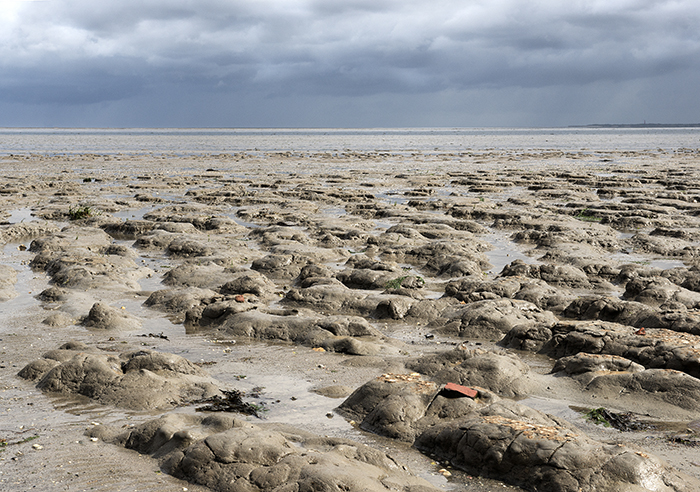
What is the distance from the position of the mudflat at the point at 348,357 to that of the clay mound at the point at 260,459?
20 millimetres

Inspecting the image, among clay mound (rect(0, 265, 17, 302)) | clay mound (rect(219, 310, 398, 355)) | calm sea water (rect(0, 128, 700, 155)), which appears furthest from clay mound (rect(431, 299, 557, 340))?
calm sea water (rect(0, 128, 700, 155))

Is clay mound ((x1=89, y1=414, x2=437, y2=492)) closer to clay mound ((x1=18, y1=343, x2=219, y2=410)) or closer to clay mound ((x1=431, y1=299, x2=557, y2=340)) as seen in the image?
clay mound ((x1=18, y1=343, x2=219, y2=410))

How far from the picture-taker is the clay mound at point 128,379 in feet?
22.3

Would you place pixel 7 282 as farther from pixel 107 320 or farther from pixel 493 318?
pixel 493 318

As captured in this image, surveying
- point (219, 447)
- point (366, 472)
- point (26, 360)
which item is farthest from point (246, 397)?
point (26, 360)

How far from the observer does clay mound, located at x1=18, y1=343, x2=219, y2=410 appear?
6.80 metres

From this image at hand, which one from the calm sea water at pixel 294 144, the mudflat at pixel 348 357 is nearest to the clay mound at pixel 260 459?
the mudflat at pixel 348 357

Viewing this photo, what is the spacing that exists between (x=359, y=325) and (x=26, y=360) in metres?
4.25

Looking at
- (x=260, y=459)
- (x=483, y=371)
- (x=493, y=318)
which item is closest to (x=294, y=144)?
(x=493, y=318)

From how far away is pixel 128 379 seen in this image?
6.99 m

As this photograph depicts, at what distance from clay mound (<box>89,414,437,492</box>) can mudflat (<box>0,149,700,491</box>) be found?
20 millimetres

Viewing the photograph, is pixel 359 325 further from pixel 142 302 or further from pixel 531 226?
pixel 531 226

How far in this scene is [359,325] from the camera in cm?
935

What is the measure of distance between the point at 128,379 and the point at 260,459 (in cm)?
249
